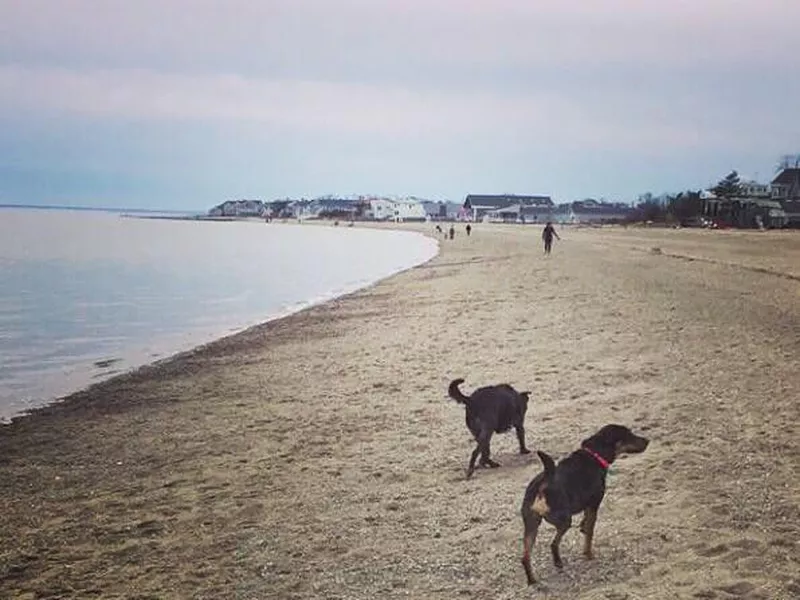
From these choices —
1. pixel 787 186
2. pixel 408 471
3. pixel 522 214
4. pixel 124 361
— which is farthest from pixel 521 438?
pixel 522 214

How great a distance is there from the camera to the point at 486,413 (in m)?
7.36

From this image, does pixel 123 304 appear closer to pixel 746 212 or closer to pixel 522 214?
pixel 746 212

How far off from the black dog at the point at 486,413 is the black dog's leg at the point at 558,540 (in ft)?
6.64

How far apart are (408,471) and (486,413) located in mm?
1002

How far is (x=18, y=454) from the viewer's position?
32.4 ft

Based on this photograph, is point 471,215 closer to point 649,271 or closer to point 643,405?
point 649,271

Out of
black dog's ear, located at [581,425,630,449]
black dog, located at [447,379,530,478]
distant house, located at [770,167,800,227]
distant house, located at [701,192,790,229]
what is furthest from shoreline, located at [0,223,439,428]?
distant house, located at [770,167,800,227]

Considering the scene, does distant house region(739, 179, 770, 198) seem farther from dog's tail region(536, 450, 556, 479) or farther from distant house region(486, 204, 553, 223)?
dog's tail region(536, 450, 556, 479)

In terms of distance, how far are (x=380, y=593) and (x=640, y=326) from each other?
10.7 m

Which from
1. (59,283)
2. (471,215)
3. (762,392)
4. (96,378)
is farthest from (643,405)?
(471,215)

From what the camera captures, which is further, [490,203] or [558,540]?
[490,203]

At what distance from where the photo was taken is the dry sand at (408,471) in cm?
539

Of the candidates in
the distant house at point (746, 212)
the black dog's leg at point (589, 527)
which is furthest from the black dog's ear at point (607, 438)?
the distant house at point (746, 212)

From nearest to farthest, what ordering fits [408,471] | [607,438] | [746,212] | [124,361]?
[607,438], [408,471], [124,361], [746,212]
